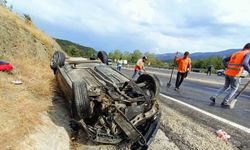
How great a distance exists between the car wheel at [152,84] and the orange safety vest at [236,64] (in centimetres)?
360

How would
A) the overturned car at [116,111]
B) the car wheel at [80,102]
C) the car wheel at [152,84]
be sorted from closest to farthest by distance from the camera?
the overturned car at [116,111], the car wheel at [80,102], the car wheel at [152,84]

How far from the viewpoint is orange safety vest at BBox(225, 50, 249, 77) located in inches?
324

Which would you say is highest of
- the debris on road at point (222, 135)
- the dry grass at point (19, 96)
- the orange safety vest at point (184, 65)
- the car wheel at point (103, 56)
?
the car wheel at point (103, 56)

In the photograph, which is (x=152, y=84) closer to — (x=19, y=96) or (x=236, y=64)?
(x=19, y=96)

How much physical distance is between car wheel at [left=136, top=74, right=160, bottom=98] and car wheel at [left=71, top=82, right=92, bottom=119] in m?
1.40

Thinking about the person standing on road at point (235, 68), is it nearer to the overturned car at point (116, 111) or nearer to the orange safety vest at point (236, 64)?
the orange safety vest at point (236, 64)

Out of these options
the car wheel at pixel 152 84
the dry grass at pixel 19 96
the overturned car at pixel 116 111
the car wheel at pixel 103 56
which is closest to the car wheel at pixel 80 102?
the overturned car at pixel 116 111

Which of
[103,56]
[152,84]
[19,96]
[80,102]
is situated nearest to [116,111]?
[80,102]

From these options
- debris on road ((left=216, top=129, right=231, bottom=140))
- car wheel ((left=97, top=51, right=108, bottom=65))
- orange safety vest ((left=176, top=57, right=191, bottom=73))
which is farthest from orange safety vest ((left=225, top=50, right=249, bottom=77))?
car wheel ((left=97, top=51, right=108, bottom=65))

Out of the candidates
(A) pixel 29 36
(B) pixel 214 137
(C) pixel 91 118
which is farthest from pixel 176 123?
(A) pixel 29 36

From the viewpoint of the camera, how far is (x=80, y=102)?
4.68 meters

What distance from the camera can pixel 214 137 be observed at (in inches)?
203

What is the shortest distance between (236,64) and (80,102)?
5545 millimetres

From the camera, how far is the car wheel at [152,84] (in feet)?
18.4
